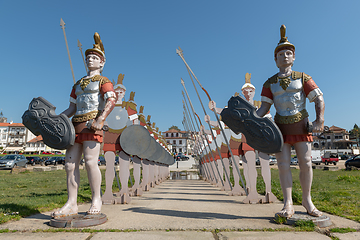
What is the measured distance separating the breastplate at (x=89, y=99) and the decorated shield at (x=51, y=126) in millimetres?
375

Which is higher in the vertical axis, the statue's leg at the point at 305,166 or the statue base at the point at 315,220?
the statue's leg at the point at 305,166

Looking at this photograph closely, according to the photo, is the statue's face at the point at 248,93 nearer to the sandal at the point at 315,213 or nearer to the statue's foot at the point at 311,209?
the statue's foot at the point at 311,209

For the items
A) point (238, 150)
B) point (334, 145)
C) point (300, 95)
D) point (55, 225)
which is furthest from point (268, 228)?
point (334, 145)

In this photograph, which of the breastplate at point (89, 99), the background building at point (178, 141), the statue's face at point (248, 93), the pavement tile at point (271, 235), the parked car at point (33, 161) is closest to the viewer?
the pavement tile at point (271, 235)

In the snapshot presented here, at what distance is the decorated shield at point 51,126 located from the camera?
3174 millimetres

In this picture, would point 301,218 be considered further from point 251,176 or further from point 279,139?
point 251,176

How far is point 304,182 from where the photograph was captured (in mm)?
3350

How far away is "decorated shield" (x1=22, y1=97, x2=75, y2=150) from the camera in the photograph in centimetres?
317

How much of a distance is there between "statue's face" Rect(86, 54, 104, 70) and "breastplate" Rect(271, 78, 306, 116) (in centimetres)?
285

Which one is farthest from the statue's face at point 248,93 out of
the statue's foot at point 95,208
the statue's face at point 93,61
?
the statue's foot at point 95,208

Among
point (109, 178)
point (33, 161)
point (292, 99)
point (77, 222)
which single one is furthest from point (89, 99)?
point (33, 161)

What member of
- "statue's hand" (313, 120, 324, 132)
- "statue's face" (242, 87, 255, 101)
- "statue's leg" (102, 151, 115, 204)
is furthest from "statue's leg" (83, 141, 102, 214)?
"statue's face" (242, 87, 255, 101)

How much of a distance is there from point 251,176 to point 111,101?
3.81m

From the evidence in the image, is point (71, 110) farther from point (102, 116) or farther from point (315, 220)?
point (315, 220)
